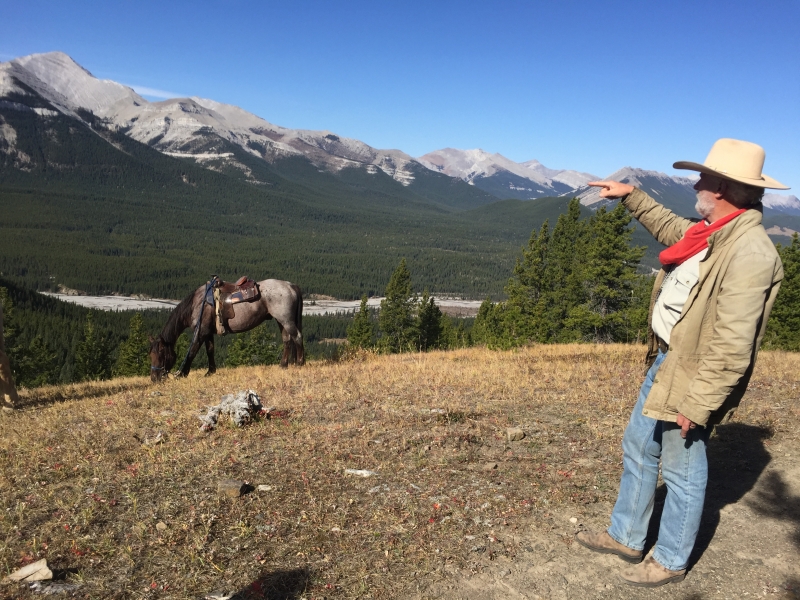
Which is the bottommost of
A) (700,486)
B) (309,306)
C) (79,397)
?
(309,306)

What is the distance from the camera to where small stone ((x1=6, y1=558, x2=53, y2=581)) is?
4.14 metres

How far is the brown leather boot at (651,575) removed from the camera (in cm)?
404

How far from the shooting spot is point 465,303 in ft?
654

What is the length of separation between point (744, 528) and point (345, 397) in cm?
646

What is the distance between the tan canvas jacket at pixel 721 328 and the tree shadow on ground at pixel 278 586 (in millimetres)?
2978

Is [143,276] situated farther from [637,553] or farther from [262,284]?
[637,553]

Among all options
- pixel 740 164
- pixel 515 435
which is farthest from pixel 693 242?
pixel 515 435

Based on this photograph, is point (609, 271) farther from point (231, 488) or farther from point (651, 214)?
point (231, 488)

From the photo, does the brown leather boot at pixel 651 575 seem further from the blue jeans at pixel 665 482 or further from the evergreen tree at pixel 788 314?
the evergreen tree at pixel 788 314

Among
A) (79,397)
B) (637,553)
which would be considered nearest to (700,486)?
(637,553)

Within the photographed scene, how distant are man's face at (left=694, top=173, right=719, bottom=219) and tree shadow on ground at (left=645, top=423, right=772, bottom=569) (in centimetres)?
296

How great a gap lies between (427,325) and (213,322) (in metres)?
43.9

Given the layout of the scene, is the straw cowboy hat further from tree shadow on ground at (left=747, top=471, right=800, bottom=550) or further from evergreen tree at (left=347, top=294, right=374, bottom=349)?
evergreen tree at (left=347, top=294, right=374, bottom=349)

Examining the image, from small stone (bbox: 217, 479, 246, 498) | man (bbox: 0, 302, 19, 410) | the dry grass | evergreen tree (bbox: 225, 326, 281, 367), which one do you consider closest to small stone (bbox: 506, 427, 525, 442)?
the dry grass
